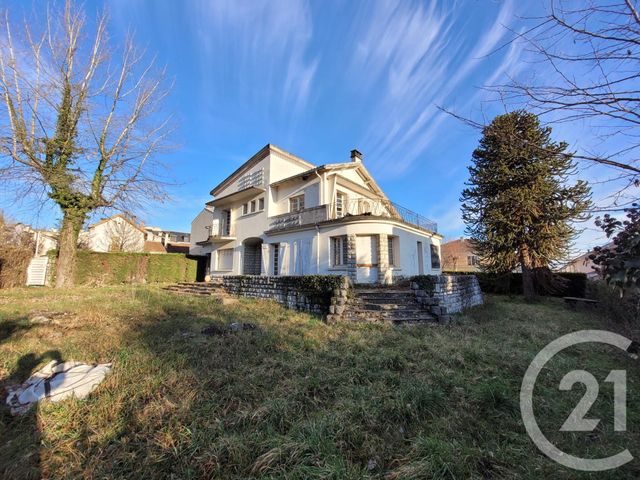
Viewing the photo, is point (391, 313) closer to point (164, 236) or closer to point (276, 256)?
point (276, 256)

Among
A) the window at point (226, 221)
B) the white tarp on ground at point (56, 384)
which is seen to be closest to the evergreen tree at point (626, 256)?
the white tarp on ground at point (56, 384)

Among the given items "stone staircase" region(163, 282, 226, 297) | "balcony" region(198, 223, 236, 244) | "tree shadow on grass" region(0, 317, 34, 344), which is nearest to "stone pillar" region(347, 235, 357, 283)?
"stone staircase" region(163, 282, 226, 297)

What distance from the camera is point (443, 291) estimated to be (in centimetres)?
875

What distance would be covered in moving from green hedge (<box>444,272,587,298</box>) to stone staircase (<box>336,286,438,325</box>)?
10.0 m

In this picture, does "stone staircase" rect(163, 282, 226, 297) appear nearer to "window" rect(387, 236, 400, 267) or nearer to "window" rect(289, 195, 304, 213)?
"window" rect(289, 195, 304, 213)

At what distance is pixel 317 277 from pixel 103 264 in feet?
52.2

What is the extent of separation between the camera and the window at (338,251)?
44.1ft

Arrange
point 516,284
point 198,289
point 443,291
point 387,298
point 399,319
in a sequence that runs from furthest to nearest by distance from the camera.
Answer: point 516,284 → point 198,289 → point 387,298 → point 443,291 → point 399,319

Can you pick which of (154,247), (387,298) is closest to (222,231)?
Answer: (387,298)

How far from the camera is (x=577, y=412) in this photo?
307 centimetres

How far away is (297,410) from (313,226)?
37.9 feet

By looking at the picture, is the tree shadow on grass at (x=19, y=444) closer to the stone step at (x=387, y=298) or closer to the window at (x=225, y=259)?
the stone step at (x=387, y=298)

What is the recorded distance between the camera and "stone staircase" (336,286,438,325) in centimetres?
808

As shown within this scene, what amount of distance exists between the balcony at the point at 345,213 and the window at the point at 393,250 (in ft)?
3.46
